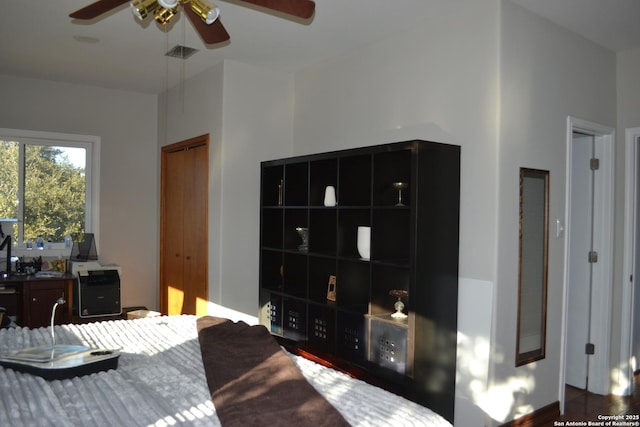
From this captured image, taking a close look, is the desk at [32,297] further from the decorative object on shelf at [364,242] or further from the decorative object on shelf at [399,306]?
the decorative object on shelf at [399,306]

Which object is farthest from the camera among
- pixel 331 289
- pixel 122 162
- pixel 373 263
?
pixel 122 162

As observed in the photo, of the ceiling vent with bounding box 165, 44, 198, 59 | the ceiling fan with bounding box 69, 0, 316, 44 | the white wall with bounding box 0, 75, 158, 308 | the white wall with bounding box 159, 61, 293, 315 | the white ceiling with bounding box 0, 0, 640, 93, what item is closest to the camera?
the ceiling fan with bounding box 69, 0, 316, 44

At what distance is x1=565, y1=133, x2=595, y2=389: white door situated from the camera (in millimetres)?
3855

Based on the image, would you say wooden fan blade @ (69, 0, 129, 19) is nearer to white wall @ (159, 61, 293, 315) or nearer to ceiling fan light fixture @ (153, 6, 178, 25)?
ceiling fan light fixture @ (153, 6, 178, 25)

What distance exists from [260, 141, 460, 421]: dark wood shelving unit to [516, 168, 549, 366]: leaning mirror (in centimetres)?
43

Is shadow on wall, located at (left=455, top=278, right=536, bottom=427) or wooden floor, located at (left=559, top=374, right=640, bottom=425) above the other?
shadow on wall, located at (left=455, top=278, right=536, bottom=427)

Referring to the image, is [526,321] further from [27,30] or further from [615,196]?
[27,30]

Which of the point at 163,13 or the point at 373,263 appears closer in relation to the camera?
the point at 163,13

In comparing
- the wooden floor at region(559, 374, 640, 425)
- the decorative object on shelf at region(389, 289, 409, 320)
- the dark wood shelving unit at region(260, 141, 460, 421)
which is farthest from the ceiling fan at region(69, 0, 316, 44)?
the wooden floor at region(559, 374, 640, 425)

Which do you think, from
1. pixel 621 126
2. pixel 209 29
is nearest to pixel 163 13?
pixel 209 29

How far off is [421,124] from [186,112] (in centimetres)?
262

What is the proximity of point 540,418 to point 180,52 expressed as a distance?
3.84 m

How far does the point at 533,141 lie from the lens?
314cm

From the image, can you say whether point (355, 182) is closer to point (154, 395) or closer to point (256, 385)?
point (256, 385)
